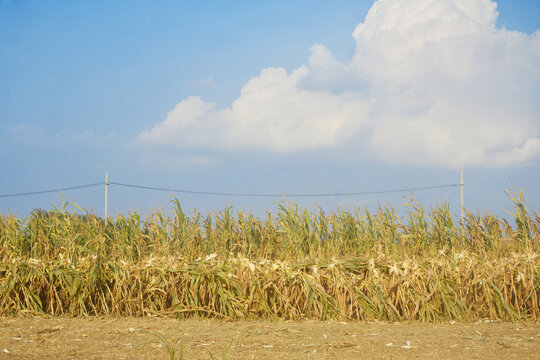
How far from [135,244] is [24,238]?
1.54 meters

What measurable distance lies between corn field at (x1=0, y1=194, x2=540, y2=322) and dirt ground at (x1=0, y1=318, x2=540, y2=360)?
0.80 feet

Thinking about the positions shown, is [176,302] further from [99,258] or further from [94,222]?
[94,222]

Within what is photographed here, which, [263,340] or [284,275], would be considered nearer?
[263,340]

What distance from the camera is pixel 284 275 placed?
17.6 feet

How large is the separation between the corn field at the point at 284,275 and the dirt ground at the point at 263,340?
0.80 feet

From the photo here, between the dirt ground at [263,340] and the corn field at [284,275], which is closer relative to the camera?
the dirt ground at [263,340]

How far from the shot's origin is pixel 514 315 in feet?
17.5

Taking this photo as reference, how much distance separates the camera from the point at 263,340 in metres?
4.28

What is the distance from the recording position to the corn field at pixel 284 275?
17.5 ft

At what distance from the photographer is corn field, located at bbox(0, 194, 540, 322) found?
5.33m

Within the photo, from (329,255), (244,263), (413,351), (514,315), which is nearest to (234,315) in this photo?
(244,263)

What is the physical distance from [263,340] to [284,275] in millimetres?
1157

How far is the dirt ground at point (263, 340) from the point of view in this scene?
3.77m

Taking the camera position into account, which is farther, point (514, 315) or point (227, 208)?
point (227, 208)
